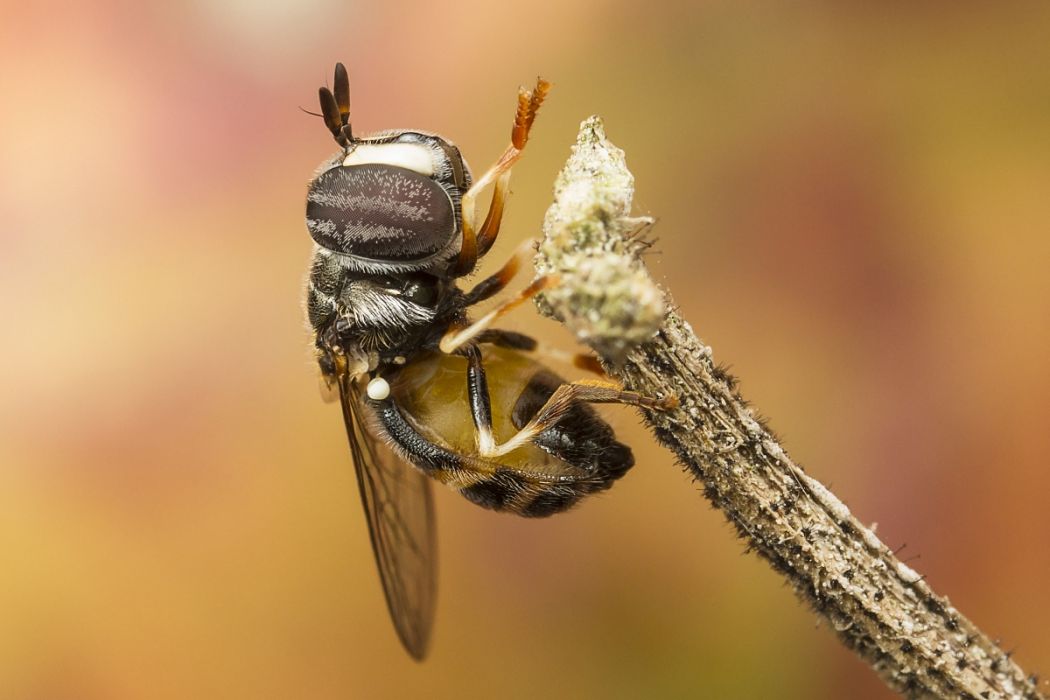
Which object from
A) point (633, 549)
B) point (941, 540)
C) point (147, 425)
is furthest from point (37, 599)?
point (941, 540)

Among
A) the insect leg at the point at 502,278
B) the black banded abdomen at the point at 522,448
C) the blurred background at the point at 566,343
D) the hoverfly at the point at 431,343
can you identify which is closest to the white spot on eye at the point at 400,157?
the hoverfly at the point at 431,343

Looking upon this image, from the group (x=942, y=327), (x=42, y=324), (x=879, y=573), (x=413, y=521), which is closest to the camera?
(x=879, y=573)

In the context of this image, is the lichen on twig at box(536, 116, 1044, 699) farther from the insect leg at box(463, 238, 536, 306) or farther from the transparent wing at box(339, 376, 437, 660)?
the transparent wing at box(339, 376, 437, 660)

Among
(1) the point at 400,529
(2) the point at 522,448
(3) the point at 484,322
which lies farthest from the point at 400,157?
(1) the point at 400,529

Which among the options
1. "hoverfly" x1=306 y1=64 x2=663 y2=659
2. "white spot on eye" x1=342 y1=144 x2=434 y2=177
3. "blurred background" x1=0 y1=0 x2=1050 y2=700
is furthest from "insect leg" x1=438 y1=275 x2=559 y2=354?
"blurred background" x1=0 y1=0 x2=1050 y2=700

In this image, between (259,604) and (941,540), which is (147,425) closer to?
(259,604)

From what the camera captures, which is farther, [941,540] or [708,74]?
[708,74]

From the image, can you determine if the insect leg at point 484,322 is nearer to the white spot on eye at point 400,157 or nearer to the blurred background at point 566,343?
the white spot on eye at point 400,157

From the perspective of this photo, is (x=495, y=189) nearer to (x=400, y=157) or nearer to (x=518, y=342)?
(x=400, y=157)
